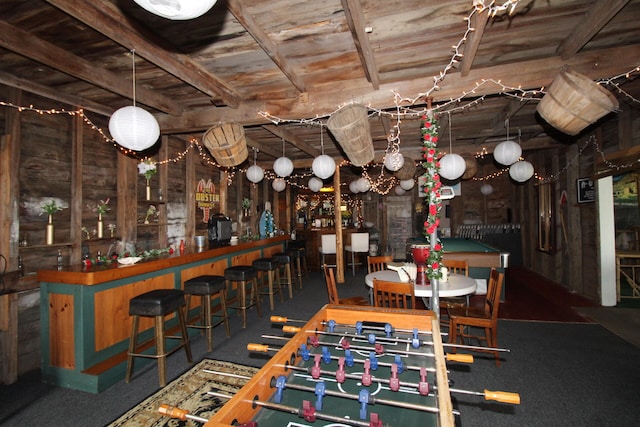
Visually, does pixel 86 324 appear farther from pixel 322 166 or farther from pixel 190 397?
pixel 322 166

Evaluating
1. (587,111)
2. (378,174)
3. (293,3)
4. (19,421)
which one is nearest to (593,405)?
(587,111)

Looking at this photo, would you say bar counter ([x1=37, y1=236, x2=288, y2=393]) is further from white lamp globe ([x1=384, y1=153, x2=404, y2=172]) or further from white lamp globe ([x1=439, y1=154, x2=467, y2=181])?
white lamp globe ([x1=439, y1=154, x2=467, y2=181])

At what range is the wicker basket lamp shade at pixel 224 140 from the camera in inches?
124

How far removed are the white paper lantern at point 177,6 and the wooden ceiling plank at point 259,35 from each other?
2.96ft

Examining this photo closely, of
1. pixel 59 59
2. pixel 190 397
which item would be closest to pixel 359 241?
pixel 190 397

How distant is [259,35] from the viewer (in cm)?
229

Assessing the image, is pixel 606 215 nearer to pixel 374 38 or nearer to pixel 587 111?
pixel 587 111

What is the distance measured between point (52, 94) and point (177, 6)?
10.2ft

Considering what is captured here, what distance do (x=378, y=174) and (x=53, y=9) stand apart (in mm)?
9243

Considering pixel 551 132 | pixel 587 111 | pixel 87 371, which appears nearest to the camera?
pixel 587 111

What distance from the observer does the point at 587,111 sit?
220 centimetres

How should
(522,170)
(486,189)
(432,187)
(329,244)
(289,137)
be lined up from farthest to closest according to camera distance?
(486,189)
(329,244)
(289,137)
(522,170)
(432,187)

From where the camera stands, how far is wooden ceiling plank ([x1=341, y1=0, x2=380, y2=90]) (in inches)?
76.7

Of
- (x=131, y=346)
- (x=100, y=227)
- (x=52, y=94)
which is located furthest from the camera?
(x=100, y=227)
